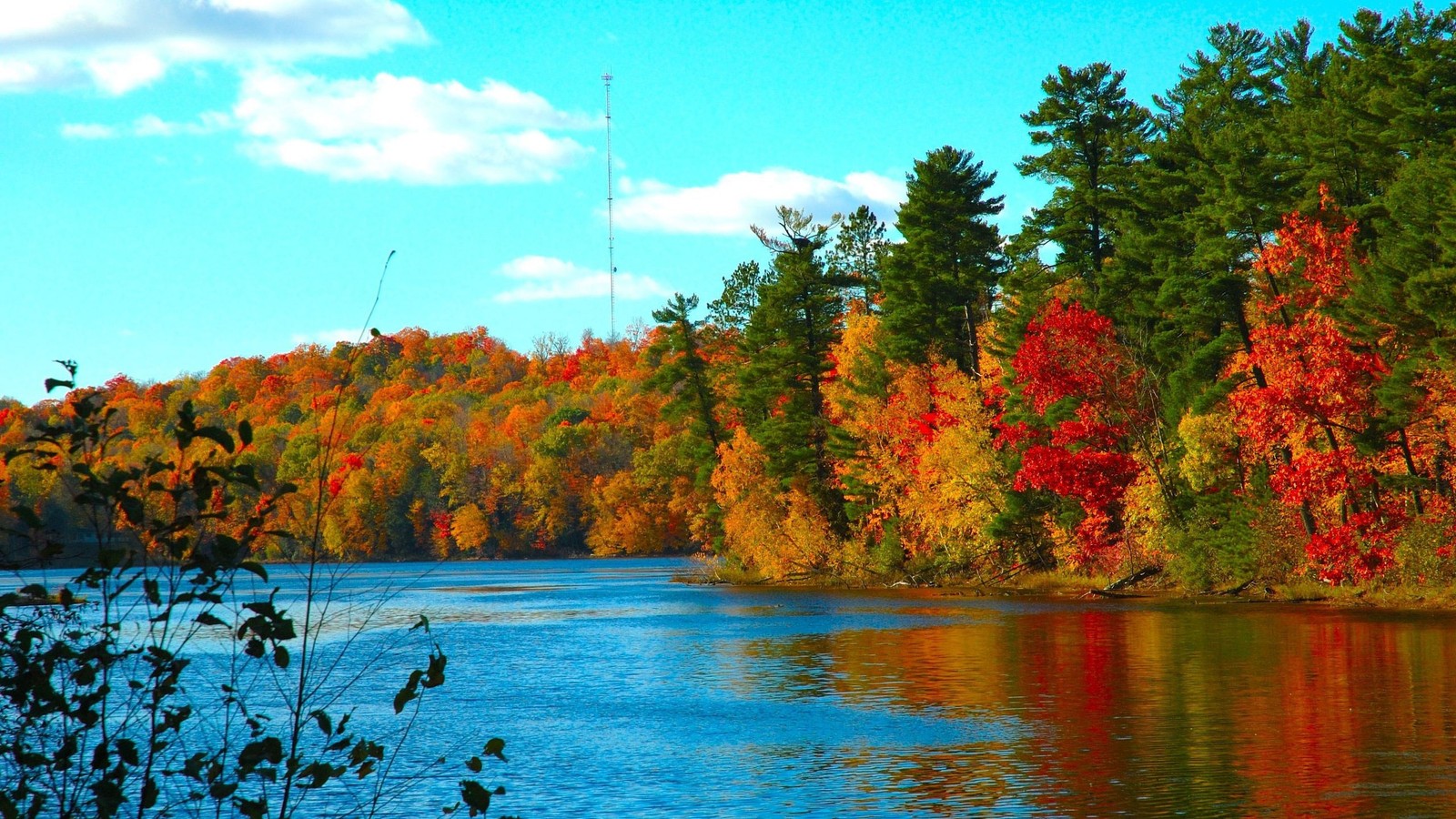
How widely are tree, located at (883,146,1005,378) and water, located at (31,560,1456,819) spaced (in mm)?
21503

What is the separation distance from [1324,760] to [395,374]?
15069cm

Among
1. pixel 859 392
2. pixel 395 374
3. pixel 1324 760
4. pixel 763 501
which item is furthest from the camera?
pixel 395 374

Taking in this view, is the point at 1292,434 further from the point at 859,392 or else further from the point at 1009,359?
the point at 859,392

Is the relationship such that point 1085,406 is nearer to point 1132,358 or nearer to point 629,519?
point 1132,358

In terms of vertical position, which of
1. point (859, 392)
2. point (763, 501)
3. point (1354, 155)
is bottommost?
point (763, 501)

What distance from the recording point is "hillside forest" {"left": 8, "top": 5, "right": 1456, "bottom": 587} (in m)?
40.5

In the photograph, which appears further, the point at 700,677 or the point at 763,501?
the point at 763,501

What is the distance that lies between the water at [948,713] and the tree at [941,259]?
21503 millimetres

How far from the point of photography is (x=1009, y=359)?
57062 mm

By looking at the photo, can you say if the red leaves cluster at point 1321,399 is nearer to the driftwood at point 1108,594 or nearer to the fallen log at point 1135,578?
the driftwood at point 1108,594

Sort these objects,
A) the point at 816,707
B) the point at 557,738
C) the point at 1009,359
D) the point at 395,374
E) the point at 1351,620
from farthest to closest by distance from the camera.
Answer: the point at 395,374 < the point at 1009,359 < the point at 1351,620 < the point at 816,707 < the point at 557,738


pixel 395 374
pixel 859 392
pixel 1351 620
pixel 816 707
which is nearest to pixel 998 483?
pixel 859 392

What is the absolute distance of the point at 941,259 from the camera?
6462cm

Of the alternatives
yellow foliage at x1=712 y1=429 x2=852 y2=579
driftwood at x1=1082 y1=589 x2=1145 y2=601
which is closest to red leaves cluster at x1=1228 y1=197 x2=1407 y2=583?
driftwood at x1=1082 y1=589 x2=1145 y2=601
